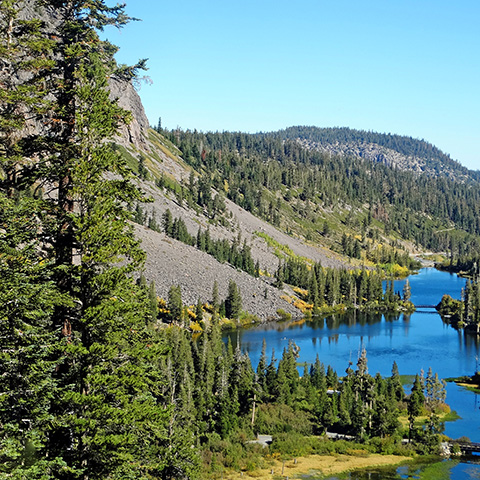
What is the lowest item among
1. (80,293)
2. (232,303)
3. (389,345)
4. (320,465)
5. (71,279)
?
(320,465)

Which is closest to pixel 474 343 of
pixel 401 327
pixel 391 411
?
pixel 401 327

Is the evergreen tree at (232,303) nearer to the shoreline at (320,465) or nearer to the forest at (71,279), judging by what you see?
the shoreline at (320,465)

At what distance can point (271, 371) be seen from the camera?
99.1 m

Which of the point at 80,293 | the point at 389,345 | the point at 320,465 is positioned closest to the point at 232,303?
the point at 389,345

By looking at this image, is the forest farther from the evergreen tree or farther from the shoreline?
the evergreen tree

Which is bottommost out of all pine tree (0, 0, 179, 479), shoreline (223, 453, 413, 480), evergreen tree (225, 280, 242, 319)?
shoreline (223, 453, 413, 480)

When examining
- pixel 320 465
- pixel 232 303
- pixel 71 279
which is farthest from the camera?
pixel 232 303

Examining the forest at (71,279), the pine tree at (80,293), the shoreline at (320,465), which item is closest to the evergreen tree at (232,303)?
the shoreline at (320,465)

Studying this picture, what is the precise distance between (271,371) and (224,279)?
3387 inches

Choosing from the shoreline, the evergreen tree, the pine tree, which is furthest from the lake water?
the pine tree

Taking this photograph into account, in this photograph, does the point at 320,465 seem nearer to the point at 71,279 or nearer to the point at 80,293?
the point at 80,293

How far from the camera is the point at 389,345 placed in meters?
150

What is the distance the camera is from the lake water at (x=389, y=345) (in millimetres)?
112000

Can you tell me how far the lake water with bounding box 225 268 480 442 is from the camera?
112 m
